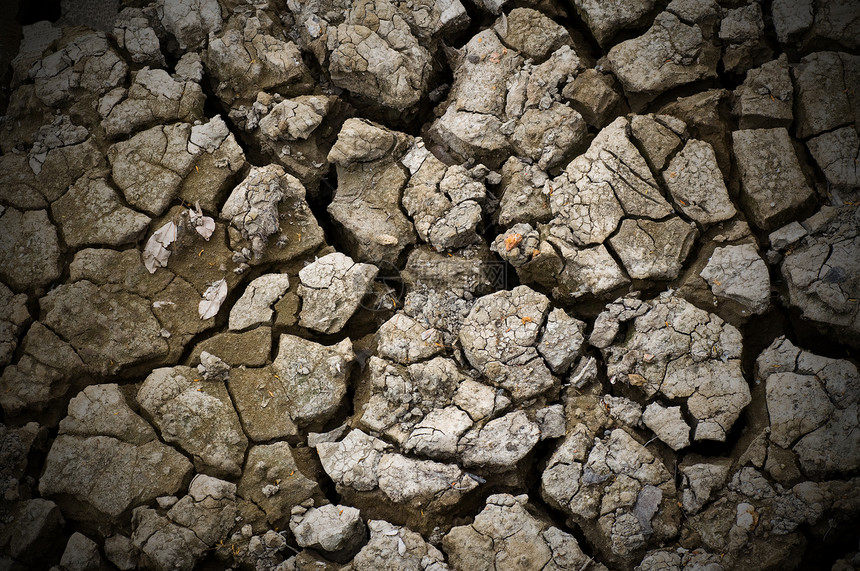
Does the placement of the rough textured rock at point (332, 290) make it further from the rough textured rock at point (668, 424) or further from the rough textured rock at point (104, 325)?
the rough textured rock at point (668, 424)

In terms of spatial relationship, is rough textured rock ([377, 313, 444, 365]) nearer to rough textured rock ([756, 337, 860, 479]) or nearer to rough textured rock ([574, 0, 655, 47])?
rough textured rock ([756, 337, 860, 479])

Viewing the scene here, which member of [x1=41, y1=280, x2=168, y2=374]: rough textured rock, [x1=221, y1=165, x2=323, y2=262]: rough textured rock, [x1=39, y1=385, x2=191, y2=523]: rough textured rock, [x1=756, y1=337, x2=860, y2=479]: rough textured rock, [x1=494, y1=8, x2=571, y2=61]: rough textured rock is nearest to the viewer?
[x1=756, y1=337, x2=860, y2=479]: rough textured rock

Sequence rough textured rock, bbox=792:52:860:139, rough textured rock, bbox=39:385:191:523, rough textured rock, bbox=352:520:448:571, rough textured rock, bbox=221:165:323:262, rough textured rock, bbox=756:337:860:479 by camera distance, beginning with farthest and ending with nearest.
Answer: rough textured rock, bbox=221:165:323:262
rough textured rock, bbox=792:52:860:139
rough textured rock, bbox=39:385:191:523
rough textured rock, bbox=352:520:448:571
rough textured rock, bbox=756:337:860:479

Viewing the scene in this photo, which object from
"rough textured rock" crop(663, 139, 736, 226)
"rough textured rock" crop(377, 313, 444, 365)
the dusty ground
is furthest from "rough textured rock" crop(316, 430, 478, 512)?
"rough textured rock" crop(663, 139, 736, 226)

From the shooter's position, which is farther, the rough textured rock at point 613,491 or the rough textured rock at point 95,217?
the rough textured rock at point 95,217

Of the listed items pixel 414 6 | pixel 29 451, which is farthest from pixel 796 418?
pixel 29 451

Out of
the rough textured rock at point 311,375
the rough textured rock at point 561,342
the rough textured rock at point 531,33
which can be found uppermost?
the rough textured rock at point 531,33

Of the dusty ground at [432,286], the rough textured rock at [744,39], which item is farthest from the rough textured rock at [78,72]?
the rough textured rock at [744,39]
